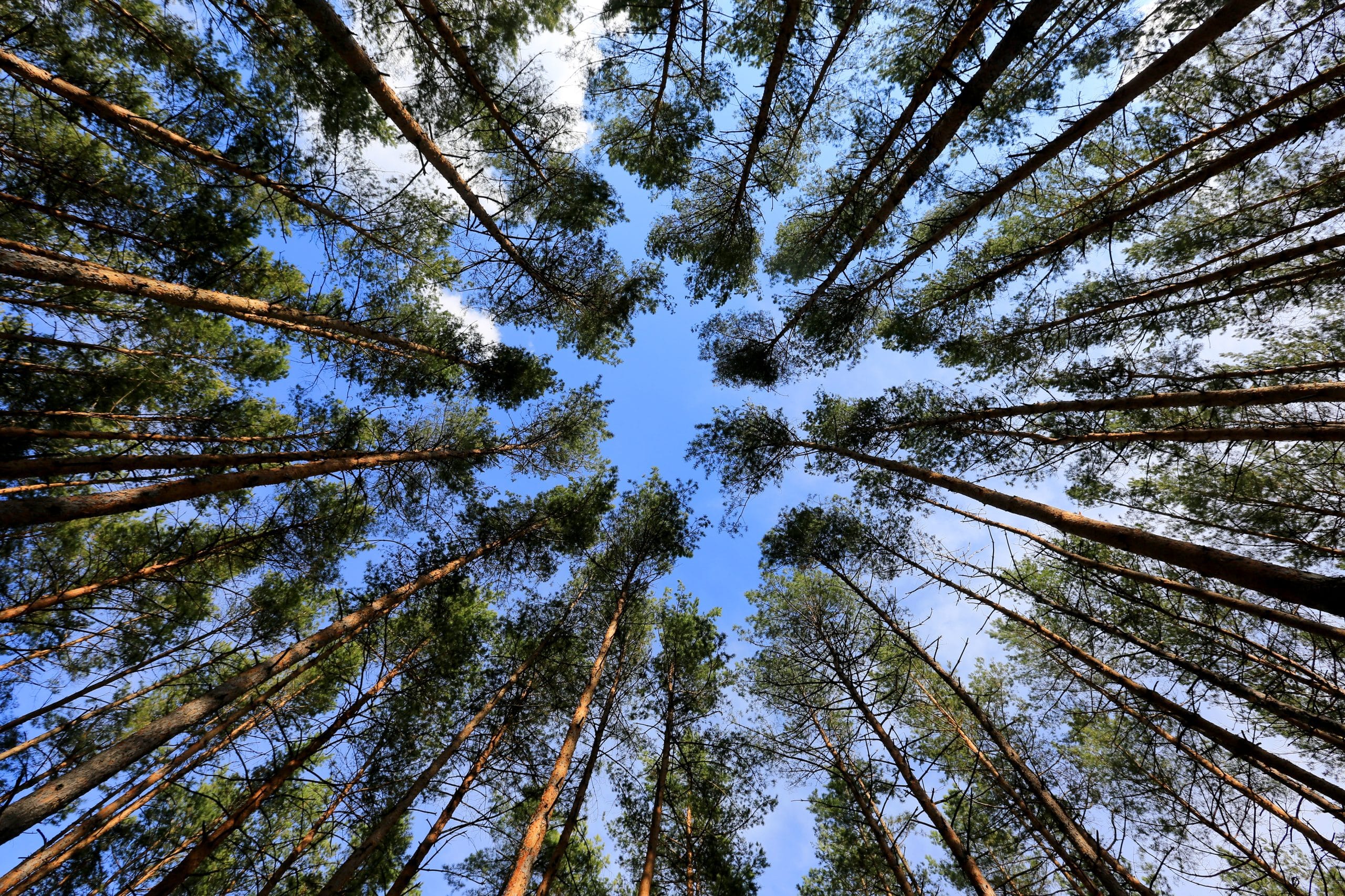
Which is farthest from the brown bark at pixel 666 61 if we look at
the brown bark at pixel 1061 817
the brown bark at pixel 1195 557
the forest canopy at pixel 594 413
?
the brown bark at pixel 1061 817

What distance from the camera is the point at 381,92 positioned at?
15.5 feet

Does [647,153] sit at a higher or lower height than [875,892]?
higher

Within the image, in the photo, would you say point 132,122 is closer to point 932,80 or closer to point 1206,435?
point 932,80

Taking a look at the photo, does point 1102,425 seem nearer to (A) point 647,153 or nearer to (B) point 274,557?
(A) point 647,153

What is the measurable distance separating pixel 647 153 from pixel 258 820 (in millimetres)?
14497

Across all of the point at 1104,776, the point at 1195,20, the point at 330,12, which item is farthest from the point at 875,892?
the point at 330,12

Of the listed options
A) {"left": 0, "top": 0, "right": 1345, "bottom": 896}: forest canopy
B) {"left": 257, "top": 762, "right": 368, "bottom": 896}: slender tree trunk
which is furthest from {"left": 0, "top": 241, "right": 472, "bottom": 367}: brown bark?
{"left": 257, "top": 762, "right": 368, "bottom": 896}: slender tree trunk

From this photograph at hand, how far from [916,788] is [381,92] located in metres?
9.88

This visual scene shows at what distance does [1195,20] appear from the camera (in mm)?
5348

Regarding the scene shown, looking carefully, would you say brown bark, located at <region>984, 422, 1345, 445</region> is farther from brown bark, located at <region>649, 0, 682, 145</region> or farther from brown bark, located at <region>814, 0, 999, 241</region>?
brown bark, located at <region>649, 0, 682, 145</region>

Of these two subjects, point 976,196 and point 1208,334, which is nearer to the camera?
point 976,196

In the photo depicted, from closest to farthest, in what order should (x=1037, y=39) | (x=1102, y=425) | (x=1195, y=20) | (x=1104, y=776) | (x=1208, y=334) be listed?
(x=1195, y=20) → (x=1037, y=39) → (x=1208, y=334) → (x=1102, y=425) → (x=1104, y=776)

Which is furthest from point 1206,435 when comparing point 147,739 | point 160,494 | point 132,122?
point 132,122

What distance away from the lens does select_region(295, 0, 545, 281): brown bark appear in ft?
13.7
